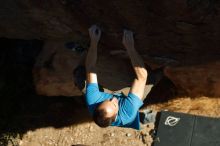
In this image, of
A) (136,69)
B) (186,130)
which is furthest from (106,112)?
(186,130)

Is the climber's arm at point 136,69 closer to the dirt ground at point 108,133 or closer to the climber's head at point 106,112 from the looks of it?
the climber's head at point 106,112

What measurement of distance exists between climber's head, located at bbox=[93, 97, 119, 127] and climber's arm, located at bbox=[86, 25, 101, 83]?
1.44 ft

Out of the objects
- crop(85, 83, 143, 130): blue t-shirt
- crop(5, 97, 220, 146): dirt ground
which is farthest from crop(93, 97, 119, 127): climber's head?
crop(5, 97, 220, 146): dirt ground

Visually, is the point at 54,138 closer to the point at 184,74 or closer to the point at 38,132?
the point at 38,132

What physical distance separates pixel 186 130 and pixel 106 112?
1.74m

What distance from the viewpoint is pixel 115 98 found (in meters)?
5.40

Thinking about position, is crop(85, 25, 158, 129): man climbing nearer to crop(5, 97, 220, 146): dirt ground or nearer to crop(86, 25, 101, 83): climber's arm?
crop(86, 25, 101, 83): climber's arm

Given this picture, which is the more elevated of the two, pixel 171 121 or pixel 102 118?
pixel 102 118

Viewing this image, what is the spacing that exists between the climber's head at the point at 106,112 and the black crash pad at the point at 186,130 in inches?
58.1

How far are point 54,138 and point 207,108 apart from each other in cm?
229

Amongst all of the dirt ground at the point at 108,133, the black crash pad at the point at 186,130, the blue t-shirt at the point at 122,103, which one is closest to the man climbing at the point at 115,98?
the blue t-shirt at the point at 122,103

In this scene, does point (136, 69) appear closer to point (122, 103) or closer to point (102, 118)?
point (122, 103)

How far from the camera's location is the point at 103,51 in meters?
6.34

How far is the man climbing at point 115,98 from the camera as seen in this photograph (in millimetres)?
5164
